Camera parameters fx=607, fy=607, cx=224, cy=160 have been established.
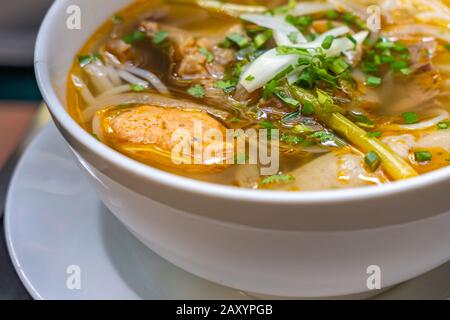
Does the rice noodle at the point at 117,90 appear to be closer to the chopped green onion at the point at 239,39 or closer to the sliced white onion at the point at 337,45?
the chopped green onion at the point at 239,39

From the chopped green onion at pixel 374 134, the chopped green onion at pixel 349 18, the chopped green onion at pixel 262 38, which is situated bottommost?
the chopped green onion at pixel 374 134

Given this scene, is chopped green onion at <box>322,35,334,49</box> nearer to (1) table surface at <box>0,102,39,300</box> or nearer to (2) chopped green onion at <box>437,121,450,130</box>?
(2) chopped green onion at <box>437,121,450,130</box>

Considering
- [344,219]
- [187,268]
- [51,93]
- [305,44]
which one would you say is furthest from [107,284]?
[305,44]

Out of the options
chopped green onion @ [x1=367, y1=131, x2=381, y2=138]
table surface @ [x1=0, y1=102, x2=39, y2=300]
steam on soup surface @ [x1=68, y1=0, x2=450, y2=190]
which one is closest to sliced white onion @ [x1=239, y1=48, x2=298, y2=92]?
steam on soup surface @ [x1=68, y1=0, x2=450, y2=190]

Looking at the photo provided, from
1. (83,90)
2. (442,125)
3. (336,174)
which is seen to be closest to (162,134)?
(83,90)

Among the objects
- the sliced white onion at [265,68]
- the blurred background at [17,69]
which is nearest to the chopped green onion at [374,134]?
the sliced white onion at [265,68]

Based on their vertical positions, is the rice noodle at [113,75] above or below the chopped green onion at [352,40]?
below

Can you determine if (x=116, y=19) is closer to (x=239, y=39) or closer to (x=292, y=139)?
(x=239, y=39)
